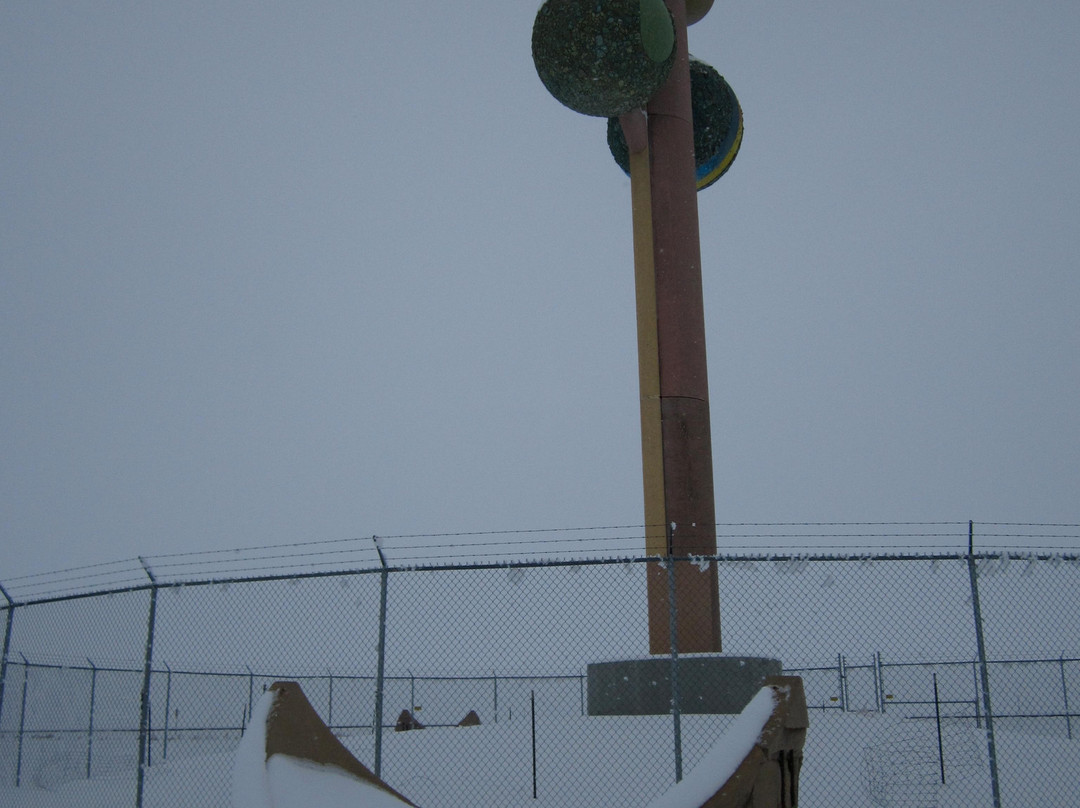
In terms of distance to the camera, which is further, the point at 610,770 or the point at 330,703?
the point at 330,703

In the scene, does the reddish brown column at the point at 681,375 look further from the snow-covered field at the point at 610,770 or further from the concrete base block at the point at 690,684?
the snow-covered field at the point at 610,770

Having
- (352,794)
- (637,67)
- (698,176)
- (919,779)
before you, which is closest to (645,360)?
(637,67)

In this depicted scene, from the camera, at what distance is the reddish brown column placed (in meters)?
12.9

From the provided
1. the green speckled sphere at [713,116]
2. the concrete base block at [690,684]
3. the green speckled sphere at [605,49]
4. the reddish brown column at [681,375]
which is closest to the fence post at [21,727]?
the concrete base block at [690,684]

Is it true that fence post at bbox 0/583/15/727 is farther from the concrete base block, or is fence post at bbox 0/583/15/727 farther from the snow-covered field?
the concrete base block

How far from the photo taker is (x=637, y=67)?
13.8 meters

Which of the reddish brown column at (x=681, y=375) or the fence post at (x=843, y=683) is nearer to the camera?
the reddish brown column at (x=681, y=375)

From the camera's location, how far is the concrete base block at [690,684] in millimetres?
11273

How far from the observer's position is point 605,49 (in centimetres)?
1367

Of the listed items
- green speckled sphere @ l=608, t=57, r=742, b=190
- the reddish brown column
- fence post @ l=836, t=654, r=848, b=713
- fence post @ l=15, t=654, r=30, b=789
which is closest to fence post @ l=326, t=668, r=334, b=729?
fence post @ l=15, t=654, r=30, b=789

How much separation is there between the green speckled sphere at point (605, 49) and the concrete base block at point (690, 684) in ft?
29.7

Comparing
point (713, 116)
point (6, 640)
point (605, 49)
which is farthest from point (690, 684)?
point (713, 116)

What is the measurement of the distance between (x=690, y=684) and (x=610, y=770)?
9.35ft

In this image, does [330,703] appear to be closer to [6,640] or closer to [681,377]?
[6,640]
